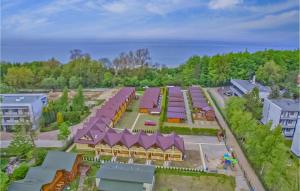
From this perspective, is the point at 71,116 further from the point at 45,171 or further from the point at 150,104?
the point at 45,171

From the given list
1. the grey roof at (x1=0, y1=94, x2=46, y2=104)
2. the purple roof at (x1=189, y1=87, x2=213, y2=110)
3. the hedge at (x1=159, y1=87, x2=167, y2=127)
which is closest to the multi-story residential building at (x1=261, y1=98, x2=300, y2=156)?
the purple roof at (x1=189, y1=87, x2=213, y2=110)

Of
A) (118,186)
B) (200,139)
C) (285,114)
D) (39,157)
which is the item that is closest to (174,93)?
(200,139)

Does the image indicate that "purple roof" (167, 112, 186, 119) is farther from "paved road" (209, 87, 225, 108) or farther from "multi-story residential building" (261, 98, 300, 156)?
"multi-story residential building" (261, 98, 300, 156)

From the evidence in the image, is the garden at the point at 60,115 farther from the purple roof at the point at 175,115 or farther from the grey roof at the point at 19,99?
the purple roof at the point at 175,115

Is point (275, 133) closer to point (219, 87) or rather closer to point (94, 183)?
point (94, 183)

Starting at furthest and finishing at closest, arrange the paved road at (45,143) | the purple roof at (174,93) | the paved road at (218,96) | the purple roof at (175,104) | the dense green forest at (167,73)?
1. the dense green forest at (167,73)
2. the purple roof at (174,93)
3. the paved road at (218,96)
4. the purple roof at (175,104)
5. the paved road at (45,143)

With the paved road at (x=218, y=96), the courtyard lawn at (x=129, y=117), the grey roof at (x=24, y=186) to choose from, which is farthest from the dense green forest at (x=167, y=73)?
the grey roof at (x=24, y=186)

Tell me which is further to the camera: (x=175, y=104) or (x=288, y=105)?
(x=175, y=104)
